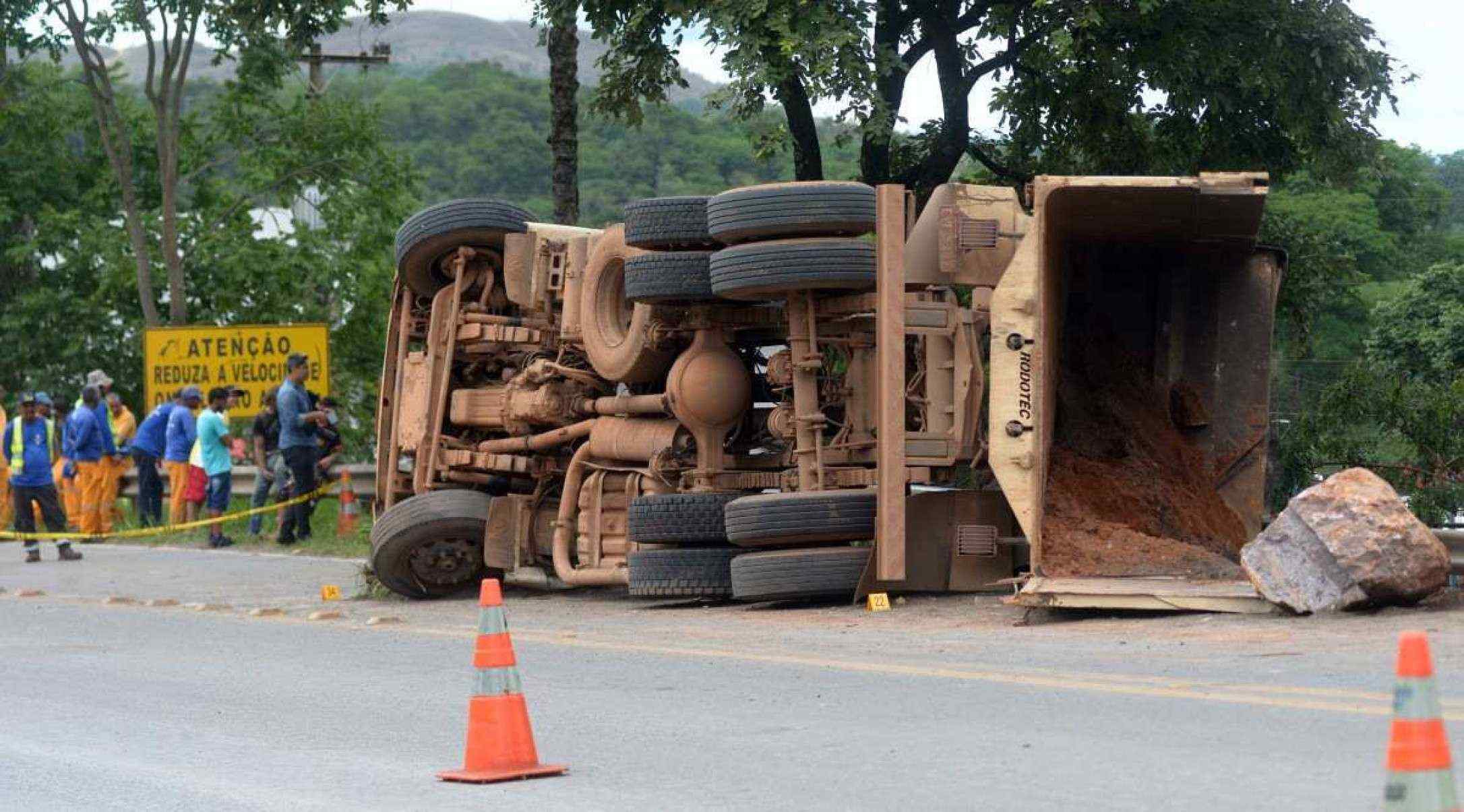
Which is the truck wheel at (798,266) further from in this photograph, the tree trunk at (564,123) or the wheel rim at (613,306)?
the tree trunk at (564,123)

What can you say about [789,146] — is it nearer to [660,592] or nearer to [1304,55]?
[1304,55]

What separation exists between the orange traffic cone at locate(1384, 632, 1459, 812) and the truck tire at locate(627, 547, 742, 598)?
337 inches

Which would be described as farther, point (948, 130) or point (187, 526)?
point (187, 526)

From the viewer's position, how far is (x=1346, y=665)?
8.82m

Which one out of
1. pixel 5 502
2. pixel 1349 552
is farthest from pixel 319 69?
pixel 1349 552

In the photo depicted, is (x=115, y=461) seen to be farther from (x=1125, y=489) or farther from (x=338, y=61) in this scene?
(x=338, y=61)

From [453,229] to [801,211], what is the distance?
3561 mm

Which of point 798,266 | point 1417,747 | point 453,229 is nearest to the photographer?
point 1417,747

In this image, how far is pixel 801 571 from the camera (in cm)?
1238

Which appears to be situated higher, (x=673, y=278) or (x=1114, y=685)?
(x=673, y=278)

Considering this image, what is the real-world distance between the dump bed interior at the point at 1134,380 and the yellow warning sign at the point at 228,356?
1293 cm

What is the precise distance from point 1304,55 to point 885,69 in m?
3.82

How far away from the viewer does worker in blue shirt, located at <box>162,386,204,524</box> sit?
22969mm

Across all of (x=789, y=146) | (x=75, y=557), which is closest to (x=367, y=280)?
(x=75, y=557)
